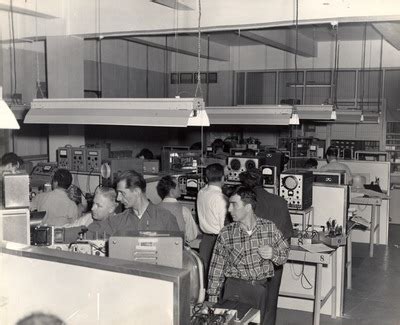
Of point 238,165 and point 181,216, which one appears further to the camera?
point 238,165

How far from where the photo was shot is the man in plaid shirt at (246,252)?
3.72 m

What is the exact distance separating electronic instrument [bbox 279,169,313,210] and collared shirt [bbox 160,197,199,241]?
1059 mm

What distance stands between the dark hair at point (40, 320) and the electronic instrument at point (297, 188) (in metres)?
3.92

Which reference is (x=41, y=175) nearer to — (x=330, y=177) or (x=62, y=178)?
(x=62, y=178)

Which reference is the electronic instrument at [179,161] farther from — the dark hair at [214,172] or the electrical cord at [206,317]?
the electrical cord at [206,317]

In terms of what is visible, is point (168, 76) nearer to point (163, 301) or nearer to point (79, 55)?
point (79, 55)

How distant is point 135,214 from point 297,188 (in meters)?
2.14

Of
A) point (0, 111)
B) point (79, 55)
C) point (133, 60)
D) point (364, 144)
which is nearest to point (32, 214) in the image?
point (0, 111)

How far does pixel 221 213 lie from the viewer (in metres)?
5.59

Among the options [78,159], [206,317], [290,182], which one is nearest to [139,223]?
[206,317]

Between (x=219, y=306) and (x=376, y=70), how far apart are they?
922 cm

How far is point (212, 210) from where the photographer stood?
5.60 meters

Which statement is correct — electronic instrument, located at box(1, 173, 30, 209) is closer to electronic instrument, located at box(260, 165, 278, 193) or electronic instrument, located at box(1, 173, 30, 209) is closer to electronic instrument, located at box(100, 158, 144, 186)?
electronic instrument, located at box(260, 165, 278, 193)

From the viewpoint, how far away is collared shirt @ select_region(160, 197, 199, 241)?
5.27 m
